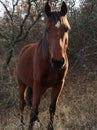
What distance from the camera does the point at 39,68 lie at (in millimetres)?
4883

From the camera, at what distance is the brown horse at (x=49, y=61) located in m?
4.22

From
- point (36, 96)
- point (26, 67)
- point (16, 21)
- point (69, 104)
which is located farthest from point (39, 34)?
point (36, 96)

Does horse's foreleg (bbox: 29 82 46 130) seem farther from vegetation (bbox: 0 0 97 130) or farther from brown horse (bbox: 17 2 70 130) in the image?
vegetation (bbox: 0 0 97 130)

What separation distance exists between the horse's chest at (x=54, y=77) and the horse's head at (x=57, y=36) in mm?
525

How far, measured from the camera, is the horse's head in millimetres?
4113

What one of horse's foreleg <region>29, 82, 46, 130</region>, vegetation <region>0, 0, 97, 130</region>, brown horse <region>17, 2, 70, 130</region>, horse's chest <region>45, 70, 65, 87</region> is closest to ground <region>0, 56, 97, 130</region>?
vegetation <region>0, 0, 97, 130</region>

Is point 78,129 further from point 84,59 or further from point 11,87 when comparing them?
point 84,59

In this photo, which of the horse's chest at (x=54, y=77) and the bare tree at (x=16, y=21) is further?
the bare tree at (x=16, y=21)

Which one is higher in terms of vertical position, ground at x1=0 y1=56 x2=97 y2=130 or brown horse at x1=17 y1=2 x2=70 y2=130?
brown horse at x1=17 y1=2 x2=70 y2=130

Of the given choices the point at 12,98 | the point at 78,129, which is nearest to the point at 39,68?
the point at 78,129

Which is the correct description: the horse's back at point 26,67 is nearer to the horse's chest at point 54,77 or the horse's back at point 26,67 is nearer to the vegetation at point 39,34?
the horse's chest at point 54,77

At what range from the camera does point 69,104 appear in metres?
6.97

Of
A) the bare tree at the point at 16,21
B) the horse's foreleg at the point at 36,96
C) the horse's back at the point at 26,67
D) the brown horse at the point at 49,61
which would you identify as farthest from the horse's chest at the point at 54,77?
the bare tree at the point at 16,21

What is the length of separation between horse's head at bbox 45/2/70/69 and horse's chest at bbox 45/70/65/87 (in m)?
0.52
